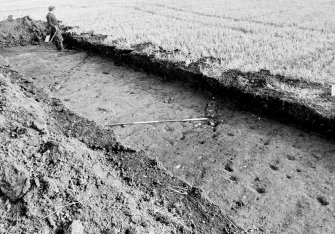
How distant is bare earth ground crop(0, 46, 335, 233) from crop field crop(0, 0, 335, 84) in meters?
1.45

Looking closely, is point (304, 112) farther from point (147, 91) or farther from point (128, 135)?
point (147, 91)

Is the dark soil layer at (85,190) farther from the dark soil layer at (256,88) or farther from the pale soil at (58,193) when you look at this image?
the dark soil layer at (256,88)

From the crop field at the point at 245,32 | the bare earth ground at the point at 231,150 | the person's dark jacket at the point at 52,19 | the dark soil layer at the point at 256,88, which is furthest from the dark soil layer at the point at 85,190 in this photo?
the person's dark jacket at the point at 52,19

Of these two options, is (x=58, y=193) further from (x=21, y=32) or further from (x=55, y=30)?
(x=21, y=32)

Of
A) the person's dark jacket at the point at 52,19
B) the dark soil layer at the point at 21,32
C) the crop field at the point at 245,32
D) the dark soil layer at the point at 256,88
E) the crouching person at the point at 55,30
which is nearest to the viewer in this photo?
the dark soil layer at the point at 256,88

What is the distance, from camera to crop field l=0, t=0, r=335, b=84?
23.6 feet

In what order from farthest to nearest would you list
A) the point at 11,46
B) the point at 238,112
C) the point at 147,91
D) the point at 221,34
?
the point at 11,46, the point at 221,34, the point at 147,91, the point at 238,112

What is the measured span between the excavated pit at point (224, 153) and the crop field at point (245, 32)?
147 centimetres

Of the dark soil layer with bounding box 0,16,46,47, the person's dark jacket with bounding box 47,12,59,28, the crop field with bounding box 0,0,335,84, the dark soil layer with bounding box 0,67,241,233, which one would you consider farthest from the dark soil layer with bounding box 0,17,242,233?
the dark soil layer with bounding box 0,16,46,47

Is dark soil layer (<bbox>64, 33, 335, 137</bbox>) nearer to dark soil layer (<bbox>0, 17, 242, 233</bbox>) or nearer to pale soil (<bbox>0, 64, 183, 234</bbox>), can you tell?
dark soil layer (<bbox>0, 17, 242, 233</bbox>)

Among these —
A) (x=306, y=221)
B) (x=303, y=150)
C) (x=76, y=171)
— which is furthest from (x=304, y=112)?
(x=76, y=171)

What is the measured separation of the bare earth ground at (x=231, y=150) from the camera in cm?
369

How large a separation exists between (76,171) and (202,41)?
23.5ft

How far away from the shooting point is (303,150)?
470cm
